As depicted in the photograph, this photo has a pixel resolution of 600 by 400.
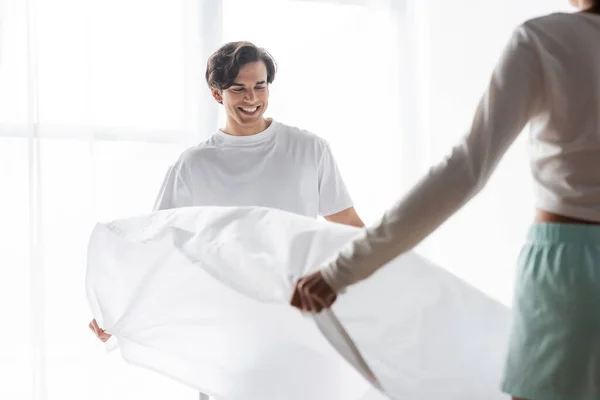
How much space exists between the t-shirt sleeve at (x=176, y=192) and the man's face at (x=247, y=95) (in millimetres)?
202

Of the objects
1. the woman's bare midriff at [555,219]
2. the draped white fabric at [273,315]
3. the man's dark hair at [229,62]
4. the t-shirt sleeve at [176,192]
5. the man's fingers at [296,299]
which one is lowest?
the draped white fabric at [273,315]

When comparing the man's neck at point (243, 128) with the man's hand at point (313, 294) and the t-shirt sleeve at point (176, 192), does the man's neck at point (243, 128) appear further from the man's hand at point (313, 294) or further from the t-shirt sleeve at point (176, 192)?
the man's hand at point (313, 294)

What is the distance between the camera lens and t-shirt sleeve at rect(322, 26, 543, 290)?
3.87 feet

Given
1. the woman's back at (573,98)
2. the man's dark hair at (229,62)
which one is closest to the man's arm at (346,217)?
the man's dark hair at (229,62)

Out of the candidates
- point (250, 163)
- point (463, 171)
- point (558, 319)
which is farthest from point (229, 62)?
point (558, 319)

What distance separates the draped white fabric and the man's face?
0.46m

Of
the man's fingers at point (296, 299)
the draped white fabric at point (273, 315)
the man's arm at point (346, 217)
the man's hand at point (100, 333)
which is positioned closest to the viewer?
the man's fingers at point (296, 299)

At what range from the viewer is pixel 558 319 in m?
1.17

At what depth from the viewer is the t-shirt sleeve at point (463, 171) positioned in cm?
118

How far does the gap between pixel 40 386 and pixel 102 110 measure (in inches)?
38.3

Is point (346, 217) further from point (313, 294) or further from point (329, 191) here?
point (313, 294)

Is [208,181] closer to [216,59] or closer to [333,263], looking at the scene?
[216,59]

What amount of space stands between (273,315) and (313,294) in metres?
0.41

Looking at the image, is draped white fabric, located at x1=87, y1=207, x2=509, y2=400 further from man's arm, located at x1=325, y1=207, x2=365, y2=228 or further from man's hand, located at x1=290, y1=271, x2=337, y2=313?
man's arm, located at x1=325, y1=207, x2=365, y2=228
